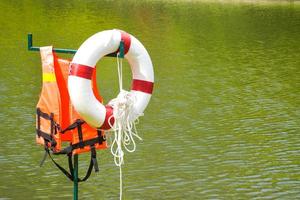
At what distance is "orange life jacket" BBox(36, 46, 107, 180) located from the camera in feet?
24.6

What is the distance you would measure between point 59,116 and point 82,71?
24.9 inches

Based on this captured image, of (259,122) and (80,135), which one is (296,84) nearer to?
(259,122)

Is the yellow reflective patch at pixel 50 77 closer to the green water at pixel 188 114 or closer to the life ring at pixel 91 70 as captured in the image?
the life ring at pixel 91 70

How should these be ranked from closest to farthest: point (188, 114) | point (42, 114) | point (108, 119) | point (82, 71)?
point (82, 71)
point (108, 119)
point (42, 114)
point (188, 114)

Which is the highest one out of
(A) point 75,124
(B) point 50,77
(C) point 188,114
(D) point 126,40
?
(D) point 126,40

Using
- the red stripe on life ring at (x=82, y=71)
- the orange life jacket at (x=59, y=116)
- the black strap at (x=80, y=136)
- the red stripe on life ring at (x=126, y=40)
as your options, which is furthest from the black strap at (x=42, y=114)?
the red stripe on life ring at (x=126, y=40)

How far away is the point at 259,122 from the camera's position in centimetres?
1752

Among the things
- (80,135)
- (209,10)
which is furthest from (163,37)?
(80,135)

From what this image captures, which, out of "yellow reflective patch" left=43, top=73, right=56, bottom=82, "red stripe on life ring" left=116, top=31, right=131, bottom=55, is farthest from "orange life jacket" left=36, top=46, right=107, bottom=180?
"red stripe on life ring" left=116, top=31, right=131, bottom=55

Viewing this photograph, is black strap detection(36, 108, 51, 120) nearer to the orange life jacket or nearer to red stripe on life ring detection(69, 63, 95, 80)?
the orange life jacket

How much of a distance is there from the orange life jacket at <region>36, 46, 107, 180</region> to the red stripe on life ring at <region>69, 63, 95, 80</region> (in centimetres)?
25

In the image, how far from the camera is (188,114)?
18.0 meters

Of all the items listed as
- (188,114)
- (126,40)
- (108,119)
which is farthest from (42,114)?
(188,114)

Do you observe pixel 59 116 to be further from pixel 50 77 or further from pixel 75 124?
pixel 50 77
